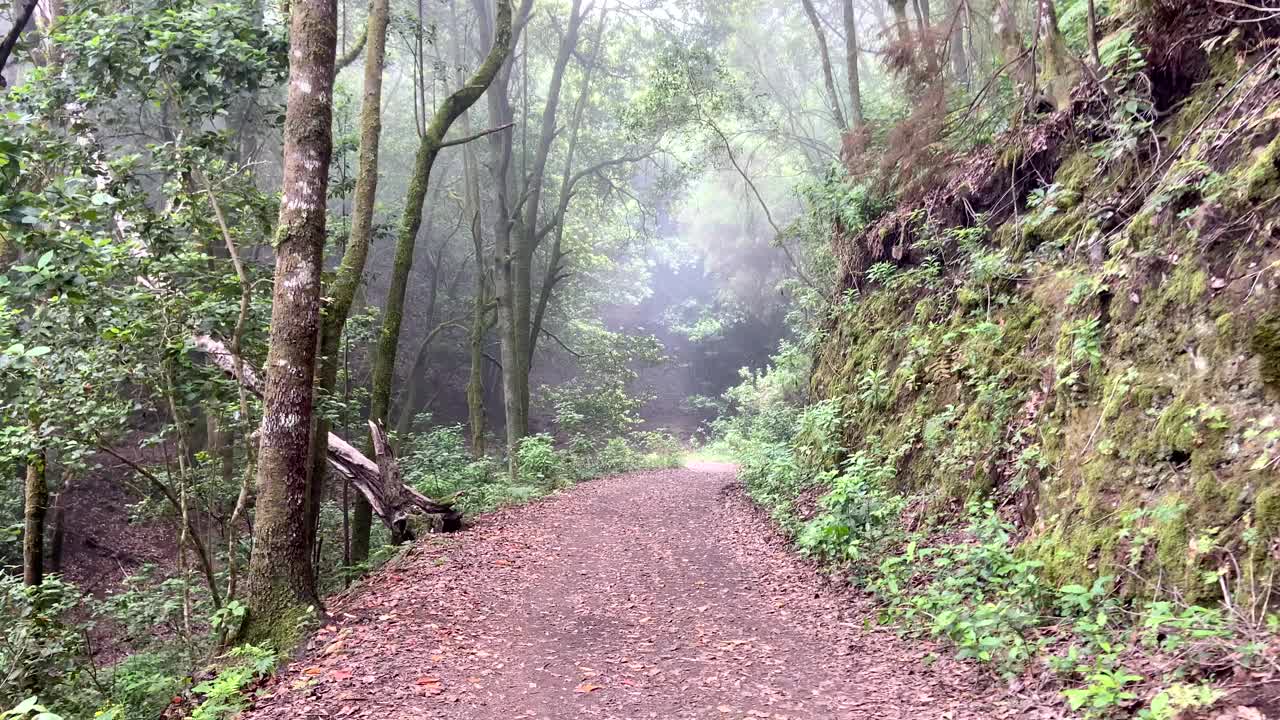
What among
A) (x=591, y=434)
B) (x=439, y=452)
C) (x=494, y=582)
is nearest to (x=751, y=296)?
(x=591, y=434)

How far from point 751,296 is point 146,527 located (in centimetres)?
2915

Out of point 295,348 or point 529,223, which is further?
point 529,223

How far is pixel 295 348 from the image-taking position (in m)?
5.54

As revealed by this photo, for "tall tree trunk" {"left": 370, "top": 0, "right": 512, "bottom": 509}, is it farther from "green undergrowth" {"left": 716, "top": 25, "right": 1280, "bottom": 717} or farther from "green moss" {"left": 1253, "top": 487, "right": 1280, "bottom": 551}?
"green moss" {"left": 1253, "top": 487, "right": 1280, "bottom": 551}

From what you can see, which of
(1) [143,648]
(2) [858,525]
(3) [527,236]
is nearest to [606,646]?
(2) [858,525]

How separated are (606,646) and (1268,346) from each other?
16.3 ft

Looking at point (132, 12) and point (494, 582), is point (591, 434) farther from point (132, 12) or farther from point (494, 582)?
point (132, 12)

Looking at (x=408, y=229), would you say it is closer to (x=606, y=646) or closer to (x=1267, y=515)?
(x=606, y=646)

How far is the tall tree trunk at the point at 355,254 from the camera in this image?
766 centimetres

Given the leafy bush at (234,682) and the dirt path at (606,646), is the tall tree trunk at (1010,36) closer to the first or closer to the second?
the dirt path at (606,646)

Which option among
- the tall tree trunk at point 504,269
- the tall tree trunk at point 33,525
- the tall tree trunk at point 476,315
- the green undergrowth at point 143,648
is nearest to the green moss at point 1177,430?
the green undergrowth at point 143,648

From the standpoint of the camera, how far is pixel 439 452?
15.4 m

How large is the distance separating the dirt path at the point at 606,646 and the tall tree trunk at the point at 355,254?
1.50 m

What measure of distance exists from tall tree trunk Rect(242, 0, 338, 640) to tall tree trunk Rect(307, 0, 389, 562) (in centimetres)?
160
